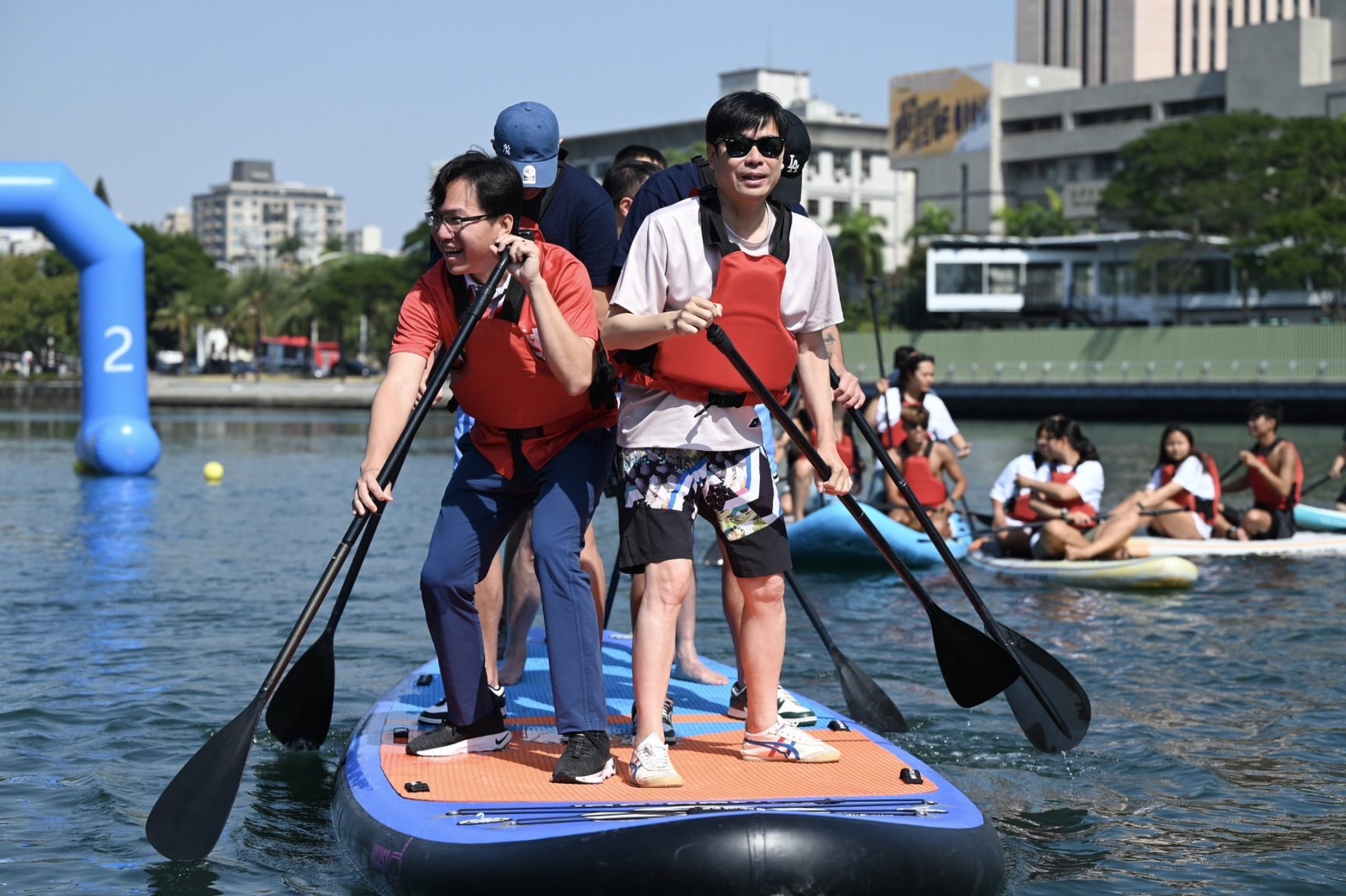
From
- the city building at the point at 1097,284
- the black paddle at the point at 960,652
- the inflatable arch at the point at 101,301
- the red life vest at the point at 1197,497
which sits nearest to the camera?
the black paddle at the point at 960,652

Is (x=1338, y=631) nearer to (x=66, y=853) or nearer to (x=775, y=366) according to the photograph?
(x=775, y=366)

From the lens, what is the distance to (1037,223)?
77.1 meters

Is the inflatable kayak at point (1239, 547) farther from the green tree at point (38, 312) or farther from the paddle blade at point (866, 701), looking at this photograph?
the green tree at point (38, 312)

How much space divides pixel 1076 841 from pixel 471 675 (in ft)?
7.01

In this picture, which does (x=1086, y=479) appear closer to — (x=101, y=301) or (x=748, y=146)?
(x=748, y=146)

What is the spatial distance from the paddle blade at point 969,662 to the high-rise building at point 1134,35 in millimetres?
117739

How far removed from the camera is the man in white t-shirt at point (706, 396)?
4.74 m

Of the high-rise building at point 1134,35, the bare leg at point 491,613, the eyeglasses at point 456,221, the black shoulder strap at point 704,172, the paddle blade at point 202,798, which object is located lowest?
the paddle blade at point 202,798

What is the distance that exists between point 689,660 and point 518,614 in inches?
29.9

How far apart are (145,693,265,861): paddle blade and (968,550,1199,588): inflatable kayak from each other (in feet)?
26.3

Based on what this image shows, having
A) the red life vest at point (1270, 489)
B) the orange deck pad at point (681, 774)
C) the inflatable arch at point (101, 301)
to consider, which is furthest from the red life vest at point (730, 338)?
the inflatable arch at point (101, 301)

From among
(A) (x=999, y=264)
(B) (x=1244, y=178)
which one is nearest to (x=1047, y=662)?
(B) (x=1244, y=178)

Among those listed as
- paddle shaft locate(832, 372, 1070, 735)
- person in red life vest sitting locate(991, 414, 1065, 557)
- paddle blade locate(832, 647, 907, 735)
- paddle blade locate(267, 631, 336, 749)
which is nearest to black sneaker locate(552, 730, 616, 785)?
paddle blade locate(267, 631, 336, 749)

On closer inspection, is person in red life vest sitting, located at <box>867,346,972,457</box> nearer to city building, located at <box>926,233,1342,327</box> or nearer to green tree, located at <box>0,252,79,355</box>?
city building, located at <box>926,233,1342,327</box>
